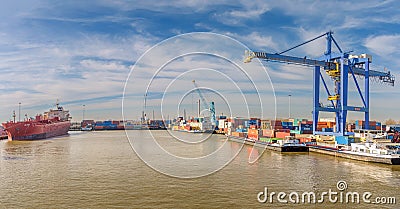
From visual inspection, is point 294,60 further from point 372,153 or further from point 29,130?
point 29,130

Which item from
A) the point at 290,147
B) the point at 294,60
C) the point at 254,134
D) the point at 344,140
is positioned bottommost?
the point at 290,147

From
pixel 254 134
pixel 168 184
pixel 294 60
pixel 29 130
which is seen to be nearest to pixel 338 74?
pixel 294 60

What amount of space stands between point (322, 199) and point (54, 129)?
36.7 meters

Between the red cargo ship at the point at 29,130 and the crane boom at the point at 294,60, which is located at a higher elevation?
the crane boom at the point at 294,60

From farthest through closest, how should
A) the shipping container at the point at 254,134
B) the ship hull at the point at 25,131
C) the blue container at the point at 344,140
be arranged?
the ship hull at the point at 25,131, the shipping container at the point at 254,134, the blue container at the point at 344,140

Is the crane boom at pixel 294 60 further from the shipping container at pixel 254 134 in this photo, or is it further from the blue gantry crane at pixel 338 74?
the shipping container at pixel 254 134

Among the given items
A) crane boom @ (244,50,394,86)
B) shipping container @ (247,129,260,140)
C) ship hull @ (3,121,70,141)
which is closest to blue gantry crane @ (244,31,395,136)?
crane boom @ (244,50,394,86)

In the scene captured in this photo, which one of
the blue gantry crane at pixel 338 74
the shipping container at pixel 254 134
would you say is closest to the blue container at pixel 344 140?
the blue gantry crane at pixel 338 74

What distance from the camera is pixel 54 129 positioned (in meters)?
38.6

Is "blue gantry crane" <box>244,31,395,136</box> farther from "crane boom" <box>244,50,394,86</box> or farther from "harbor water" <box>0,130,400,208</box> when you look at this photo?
"harbor water" <box>0,130,400,208</box>


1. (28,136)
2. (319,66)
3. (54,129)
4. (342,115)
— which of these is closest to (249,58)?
(319,66)

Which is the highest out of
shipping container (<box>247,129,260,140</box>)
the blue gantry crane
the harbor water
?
the blue gantry crane

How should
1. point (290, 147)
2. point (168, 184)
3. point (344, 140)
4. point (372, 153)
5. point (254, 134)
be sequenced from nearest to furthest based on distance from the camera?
1. point (168, 184)
2. point (372, 153)
3. point (344, 140)
4. point (290, 147)
5. point (254, 134)

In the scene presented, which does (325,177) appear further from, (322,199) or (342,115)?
(342,115)
